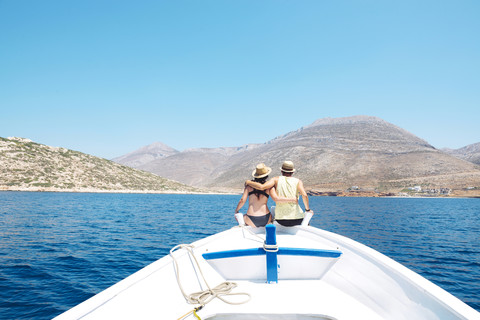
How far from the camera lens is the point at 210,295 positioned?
13.0 ft

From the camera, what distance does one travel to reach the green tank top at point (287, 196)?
19.8ft

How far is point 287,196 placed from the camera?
238 inches

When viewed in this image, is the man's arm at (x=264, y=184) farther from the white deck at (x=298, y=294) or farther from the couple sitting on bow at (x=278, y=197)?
the white deck at (x=298, y=294)

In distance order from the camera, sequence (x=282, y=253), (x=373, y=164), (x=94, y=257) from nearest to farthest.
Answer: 1. (x=282, y=253)
2. (x=94, y=257)
3. (x=373, y=164)

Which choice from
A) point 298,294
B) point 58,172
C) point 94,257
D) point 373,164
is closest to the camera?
point 298,294

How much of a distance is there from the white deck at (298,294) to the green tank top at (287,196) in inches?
42.6

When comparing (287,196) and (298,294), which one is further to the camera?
(287,196)

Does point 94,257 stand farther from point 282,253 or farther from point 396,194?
point 396,194

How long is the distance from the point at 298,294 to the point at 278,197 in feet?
7.64

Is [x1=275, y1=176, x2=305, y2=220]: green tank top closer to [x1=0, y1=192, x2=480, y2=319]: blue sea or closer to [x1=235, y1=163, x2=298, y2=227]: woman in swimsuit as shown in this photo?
[x1=235, y1=163, x2=298, y2=227]: woman in swimsuit

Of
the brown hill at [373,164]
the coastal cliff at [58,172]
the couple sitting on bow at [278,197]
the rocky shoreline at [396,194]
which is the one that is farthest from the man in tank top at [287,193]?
the brown hill at [373,164]

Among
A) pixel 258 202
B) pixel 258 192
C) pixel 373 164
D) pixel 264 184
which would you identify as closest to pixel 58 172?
pixel 258 202

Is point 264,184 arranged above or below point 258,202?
above

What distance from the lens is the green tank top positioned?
604cm
